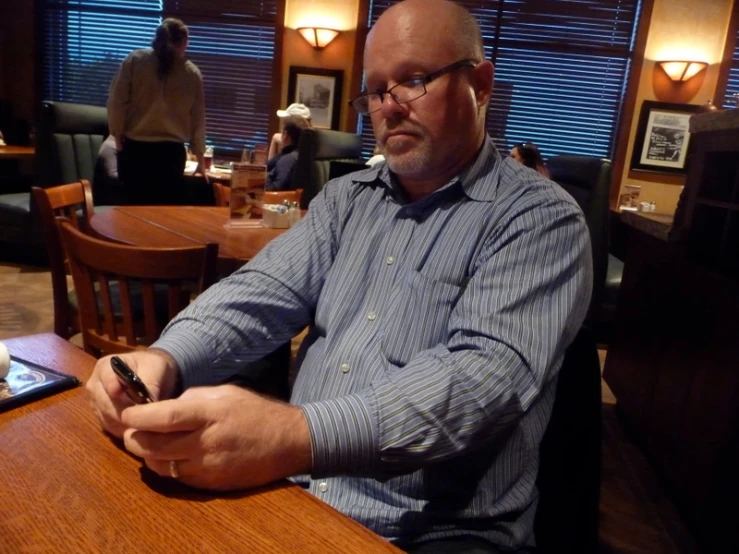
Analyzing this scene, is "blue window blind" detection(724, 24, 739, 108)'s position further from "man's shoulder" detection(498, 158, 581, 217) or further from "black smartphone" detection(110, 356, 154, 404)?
"black smartphone" detection(110, 356, 154, 404)

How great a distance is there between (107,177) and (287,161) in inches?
57.4

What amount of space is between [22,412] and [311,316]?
1.79 feet

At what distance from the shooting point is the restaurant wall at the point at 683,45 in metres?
5.18

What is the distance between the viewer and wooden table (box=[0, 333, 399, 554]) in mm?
542

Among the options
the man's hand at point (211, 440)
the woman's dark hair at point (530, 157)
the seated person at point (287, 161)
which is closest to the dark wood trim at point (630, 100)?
the woman's dark hair at point (530, 157)

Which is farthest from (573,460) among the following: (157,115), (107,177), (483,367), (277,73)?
(277,73)

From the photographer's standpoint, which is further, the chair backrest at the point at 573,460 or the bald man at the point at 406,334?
the chair backrest at the point at 573,460

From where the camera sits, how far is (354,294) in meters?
1.08

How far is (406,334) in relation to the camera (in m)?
0.98

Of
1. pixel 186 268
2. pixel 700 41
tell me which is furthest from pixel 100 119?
pixel 700 41

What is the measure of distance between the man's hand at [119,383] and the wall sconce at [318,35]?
17.2 ft

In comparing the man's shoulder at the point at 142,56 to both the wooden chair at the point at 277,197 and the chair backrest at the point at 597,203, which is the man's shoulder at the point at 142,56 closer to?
the wooden chair at the point at 277,197

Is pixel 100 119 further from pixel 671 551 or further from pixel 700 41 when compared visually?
pixel 700 41

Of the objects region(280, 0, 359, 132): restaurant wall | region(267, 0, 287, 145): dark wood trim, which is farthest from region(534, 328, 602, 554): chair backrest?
region(267, 0, 287, 145): dark wood trim
